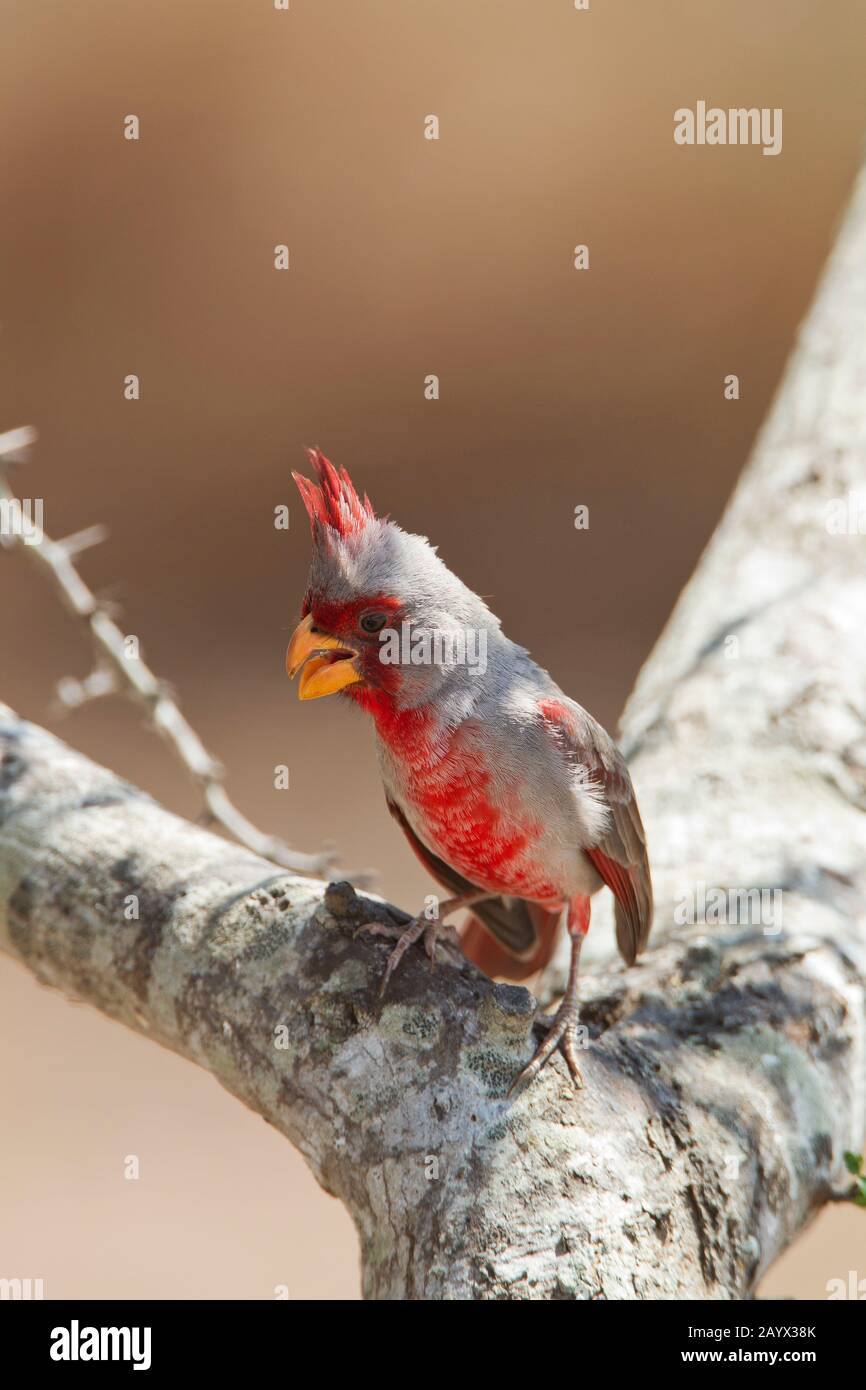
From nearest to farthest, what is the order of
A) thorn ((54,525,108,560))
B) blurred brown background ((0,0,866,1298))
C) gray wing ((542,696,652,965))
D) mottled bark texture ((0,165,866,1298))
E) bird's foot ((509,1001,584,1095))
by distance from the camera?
mottled bark texture ((0,165,866,1298)) → bird's foot ((509,1001,584,1095)) → gray wing ((542,696,652,965)) → thorn ((54,525,108,560)) → blurred brown background ((0,0,866,1298))

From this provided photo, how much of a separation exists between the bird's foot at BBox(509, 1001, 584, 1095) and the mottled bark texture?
3 centimetres

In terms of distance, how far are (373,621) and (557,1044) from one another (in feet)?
3.17

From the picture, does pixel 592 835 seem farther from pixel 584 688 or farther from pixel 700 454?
pixel 700 454

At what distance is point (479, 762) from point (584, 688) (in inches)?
242

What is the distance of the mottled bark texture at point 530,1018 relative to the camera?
2.48 metres

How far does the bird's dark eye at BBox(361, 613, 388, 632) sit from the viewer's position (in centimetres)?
296

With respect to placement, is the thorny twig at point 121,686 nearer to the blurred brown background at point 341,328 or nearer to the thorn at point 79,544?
the thorn at point 79,544

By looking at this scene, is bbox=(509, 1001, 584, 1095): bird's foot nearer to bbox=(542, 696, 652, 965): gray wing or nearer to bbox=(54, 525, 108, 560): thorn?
bbox=(542, 696, 652, 965): gray wing

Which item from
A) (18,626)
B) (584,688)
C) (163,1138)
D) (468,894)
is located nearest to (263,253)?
(18,626)

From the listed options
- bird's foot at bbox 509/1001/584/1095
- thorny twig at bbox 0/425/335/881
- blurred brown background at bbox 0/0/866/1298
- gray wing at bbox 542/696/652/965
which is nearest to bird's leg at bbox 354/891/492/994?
bird's foot at bbox 509/1001/584/1095

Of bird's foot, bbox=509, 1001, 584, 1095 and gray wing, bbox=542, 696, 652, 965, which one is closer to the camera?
bird's foot, bbox=509, 1001, 584, 1095

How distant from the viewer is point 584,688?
9055 millimetres

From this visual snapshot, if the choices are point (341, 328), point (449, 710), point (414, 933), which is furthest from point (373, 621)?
point (341, 328)

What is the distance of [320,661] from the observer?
9.84ft
